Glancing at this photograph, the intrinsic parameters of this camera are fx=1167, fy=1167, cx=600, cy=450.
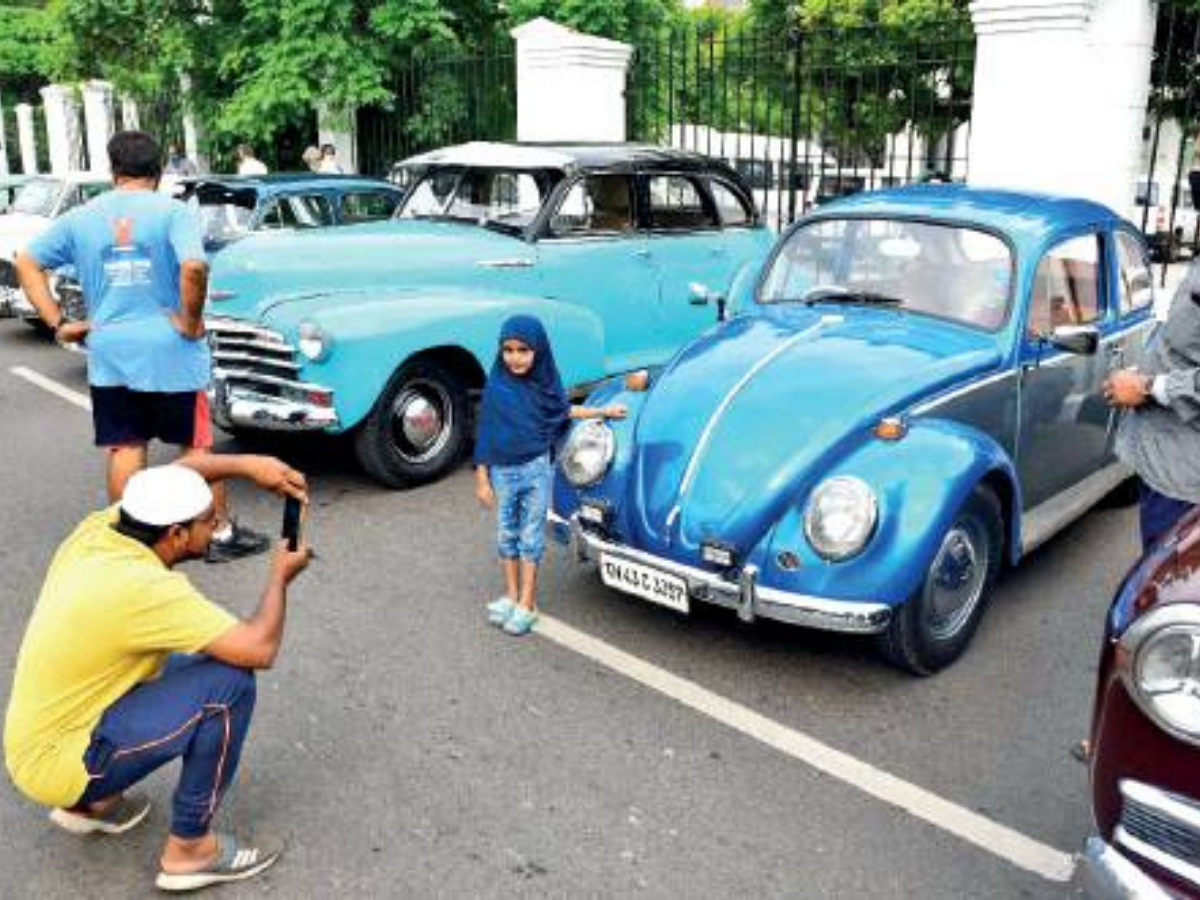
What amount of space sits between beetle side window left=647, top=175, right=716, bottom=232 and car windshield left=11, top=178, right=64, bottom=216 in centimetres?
740

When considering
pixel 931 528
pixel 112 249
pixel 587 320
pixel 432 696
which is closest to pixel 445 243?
pixel 587 320

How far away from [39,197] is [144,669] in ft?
35.8

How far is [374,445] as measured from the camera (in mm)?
6438

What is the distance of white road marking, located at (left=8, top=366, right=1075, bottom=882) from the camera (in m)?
3.34

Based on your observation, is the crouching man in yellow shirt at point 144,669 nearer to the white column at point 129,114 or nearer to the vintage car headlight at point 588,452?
the vintage car headlight at point 588,452

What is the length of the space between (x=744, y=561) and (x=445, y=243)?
143 inches

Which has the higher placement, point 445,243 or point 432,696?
point 445,243

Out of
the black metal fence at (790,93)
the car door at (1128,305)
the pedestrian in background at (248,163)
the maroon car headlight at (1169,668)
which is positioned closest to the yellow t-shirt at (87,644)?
the maroon car headlight at (1169,668)

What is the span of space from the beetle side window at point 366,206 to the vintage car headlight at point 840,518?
6.22 meters

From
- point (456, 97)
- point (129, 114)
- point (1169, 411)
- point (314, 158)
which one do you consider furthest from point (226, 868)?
point (129, 114)

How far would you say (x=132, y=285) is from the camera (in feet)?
16.5

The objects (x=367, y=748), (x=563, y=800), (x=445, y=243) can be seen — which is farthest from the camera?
(x=445, y=243)

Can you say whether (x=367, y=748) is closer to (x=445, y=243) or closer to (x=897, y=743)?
(x=897, y=743)

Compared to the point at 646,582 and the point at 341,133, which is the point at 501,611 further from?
the point at 341,133
